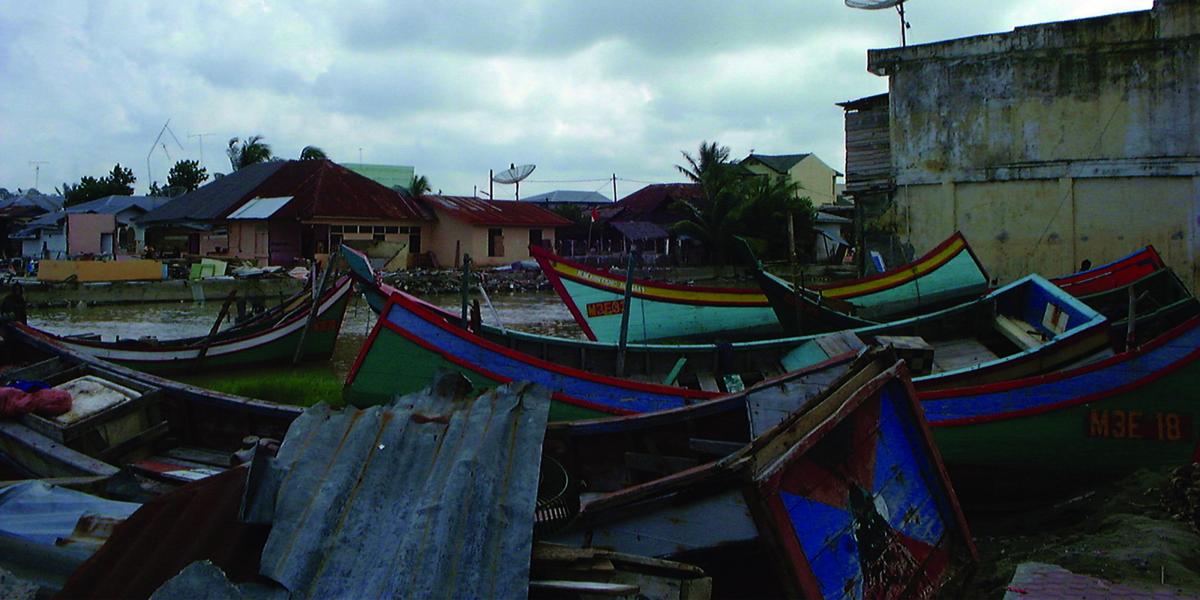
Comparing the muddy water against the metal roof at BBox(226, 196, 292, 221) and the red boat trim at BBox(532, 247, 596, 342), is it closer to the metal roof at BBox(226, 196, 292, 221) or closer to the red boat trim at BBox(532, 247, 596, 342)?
the red boat trim at BBox(532, 247, 596, 342)

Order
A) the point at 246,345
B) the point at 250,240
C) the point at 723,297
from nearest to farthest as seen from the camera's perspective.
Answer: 1. the point at 723,297
2. the point at 246,345
3. the point at 250,240

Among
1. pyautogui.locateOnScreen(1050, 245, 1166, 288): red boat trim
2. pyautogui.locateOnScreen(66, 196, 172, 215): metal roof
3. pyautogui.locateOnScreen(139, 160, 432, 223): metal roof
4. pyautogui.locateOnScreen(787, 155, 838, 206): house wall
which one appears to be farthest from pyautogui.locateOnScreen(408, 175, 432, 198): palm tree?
pyautogui.locateOnScreen(1050, 245, 1166, 288): red boat trim

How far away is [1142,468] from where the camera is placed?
6.49m

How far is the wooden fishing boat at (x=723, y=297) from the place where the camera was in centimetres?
1233

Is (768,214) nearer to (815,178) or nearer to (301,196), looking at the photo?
(301,196)

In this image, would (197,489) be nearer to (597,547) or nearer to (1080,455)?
(597,547)

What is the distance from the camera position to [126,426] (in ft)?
19.6

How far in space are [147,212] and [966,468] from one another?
122 ft

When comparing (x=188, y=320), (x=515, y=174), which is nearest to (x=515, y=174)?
(x=515, y=174)

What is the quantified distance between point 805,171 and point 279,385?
43.6 m

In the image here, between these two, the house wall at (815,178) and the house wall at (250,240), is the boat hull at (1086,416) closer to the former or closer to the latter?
the house wall at (250,240)

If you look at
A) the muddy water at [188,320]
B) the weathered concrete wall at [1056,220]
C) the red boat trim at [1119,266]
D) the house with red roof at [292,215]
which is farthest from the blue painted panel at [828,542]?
the house with red roof at [292,215]

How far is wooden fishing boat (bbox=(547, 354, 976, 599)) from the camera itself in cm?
347

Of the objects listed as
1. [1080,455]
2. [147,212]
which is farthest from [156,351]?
[147,212]
